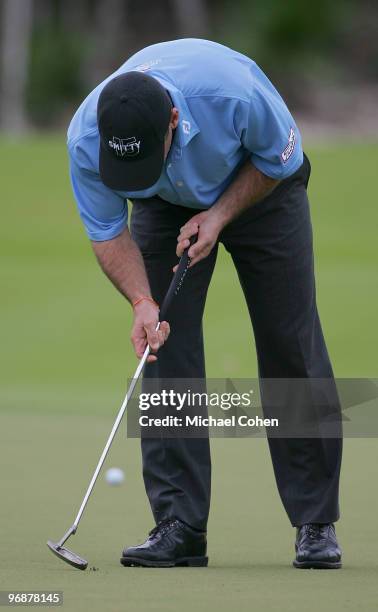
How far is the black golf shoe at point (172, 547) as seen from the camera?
4535 millimetres

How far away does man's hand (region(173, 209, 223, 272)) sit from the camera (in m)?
4.52

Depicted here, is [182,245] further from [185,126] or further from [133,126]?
[133,126]

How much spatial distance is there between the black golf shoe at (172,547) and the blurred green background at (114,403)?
0.08m

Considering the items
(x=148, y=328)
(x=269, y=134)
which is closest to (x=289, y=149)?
(x=269, y=134)

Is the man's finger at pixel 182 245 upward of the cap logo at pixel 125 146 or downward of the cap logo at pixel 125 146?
downward

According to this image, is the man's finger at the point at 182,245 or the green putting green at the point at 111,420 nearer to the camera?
the green putting green at the point at 111,420

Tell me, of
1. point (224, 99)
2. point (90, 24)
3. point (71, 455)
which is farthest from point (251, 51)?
point (224, 99)

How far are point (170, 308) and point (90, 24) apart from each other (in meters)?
39.6

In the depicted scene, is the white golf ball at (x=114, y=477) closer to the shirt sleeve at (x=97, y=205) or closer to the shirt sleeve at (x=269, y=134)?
the shirt sleeve at (x=97, y=205)

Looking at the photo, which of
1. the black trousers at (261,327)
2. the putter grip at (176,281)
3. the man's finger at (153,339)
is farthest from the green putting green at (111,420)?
the putter grip at (176,281)

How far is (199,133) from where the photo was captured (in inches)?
172

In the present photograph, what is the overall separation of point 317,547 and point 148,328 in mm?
868

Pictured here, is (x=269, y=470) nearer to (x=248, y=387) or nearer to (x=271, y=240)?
(x=248, y=387)

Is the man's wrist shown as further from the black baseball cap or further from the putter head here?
the putter head
